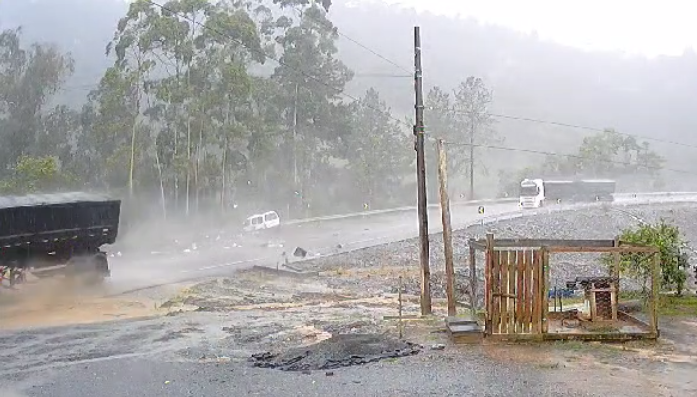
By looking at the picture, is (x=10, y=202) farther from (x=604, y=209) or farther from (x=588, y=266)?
(x=604, y=209)

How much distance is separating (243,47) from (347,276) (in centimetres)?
2582

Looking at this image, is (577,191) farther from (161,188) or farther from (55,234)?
(55,234)

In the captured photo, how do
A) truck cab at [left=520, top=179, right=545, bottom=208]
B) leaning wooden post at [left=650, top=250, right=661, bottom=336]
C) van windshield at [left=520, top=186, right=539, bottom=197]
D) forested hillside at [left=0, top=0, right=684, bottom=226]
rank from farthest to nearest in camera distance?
van windshield at [left=520, top=186, right=539, bottom=197]
truck cab at [left=520, top=179, right=545, bottom=208]
forested hillside at [left=0, top=0, right=684, bottom=226]
leaning wooden post at [left=650, top=250, right=661, bottom=336]

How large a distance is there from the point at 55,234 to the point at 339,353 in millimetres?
14483

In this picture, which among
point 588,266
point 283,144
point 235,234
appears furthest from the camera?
point 283,144

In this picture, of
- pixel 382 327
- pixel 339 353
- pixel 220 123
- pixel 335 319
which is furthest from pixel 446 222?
pixel 220 123

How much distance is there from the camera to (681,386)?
37.3 feet

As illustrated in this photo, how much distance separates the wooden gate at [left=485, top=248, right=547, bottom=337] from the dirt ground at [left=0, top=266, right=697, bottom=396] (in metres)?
0.50

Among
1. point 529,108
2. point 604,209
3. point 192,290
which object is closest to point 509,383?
point 192,290

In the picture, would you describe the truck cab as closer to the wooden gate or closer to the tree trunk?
the tree trunk

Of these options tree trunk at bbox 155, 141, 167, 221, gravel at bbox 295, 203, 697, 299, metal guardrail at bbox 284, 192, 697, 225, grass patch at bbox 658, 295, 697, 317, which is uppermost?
tree trunk at bbox 155, 141, 167, 221

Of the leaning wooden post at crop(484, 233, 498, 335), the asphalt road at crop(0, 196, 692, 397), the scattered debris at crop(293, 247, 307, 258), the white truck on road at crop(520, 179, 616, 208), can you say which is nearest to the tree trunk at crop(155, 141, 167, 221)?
the scattered debris at crop(293, 247, 307, 258)

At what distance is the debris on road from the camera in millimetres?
13070

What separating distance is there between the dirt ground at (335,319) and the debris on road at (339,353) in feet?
2.81
